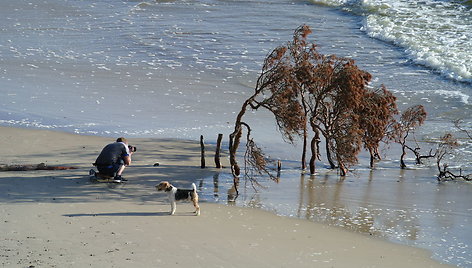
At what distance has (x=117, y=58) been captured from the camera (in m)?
31.6

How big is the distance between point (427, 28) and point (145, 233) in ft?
100

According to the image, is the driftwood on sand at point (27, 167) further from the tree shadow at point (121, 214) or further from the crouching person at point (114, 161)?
the tree shadow at point (121, 214)

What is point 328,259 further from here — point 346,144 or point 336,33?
point 336,33

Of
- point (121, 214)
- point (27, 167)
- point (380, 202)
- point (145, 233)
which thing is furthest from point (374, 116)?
point (27, 167)

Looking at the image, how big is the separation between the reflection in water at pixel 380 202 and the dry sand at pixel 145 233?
546 mm

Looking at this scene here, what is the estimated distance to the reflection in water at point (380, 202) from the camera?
13.3m

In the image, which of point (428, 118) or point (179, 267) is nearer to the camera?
point (179, 267)

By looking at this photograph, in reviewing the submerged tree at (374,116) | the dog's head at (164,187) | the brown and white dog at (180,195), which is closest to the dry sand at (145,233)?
the brown and white dog at (180,195)

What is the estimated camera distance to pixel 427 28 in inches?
1558

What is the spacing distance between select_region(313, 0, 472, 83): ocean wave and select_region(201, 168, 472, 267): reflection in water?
47.8ft

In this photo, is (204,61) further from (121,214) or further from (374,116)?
(121,214)

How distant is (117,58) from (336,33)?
12.8 meters

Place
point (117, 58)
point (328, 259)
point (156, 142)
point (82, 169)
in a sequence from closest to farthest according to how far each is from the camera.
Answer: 1. point (328, 259)
2. point (82, 169)
3. point (156, 142)
4. point (117, 58)

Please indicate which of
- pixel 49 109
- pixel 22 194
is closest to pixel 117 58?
pixel 49 109
